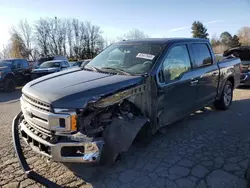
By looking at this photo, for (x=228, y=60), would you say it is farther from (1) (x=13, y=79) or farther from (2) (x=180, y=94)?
(1) (x=13, y=79)

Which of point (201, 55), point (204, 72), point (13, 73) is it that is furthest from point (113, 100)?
point (13, 73)

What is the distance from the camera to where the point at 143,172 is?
3.08 metres

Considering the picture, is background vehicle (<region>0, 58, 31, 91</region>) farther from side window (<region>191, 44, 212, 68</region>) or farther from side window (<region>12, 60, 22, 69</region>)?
side window (<region>191, 44, 212, 68</region>)

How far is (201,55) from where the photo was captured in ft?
15.2

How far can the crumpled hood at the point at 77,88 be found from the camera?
251 centimetres

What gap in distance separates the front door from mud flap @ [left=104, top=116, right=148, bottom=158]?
30.4 inches

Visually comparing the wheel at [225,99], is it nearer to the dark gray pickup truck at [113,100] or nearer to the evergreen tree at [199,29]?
the dark gray pickup truck at [113,100]

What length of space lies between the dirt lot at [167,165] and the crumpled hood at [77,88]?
3.75 ft

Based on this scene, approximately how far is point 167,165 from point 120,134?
985mm

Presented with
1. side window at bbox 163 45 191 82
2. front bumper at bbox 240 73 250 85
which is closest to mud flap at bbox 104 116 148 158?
side window at bbox 163 45 191 82

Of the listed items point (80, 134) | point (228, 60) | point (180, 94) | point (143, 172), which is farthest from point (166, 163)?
point (228, 60)

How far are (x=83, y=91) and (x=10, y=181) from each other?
1.62m

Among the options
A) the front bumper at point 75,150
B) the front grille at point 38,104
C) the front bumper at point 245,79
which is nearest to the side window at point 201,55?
the front bumper at point 75,150

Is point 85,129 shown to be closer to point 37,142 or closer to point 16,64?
point 37,142
